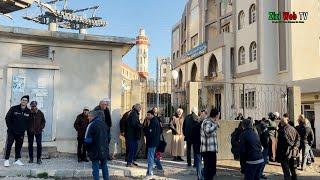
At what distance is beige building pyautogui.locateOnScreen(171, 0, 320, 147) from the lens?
23.7 meters

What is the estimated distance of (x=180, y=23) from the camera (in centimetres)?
4666

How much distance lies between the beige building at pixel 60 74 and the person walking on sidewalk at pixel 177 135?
6.38 feet

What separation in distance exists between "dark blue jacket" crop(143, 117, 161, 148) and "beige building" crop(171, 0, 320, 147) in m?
9.26

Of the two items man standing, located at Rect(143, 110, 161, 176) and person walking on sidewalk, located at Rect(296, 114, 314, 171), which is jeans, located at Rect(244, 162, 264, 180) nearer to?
man standing, located at Rect(143, 110, 161, 176)

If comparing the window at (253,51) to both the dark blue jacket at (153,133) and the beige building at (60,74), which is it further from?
the dark blue jacket at (153,133)

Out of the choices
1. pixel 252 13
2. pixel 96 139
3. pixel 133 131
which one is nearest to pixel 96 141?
pixel 96 139

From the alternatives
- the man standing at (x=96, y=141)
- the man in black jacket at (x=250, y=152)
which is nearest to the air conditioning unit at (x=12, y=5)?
the man standing at (x=96, y=141)

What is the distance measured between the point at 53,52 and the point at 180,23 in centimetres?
3483

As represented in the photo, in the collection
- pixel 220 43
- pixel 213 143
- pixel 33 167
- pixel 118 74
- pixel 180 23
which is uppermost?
pixel 180 23

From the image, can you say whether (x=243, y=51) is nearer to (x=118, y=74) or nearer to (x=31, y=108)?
(x=118, y=74)

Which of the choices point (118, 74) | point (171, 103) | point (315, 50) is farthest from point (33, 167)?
point (315, 50)

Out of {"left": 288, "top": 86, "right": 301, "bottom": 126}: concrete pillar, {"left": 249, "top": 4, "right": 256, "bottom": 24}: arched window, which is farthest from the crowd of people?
{"left": 249, "top": 4, "right": 256, "bottom": 24}: arched window

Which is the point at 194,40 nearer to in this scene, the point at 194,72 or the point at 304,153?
the point at 194,72

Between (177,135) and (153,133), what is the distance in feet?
9.99
